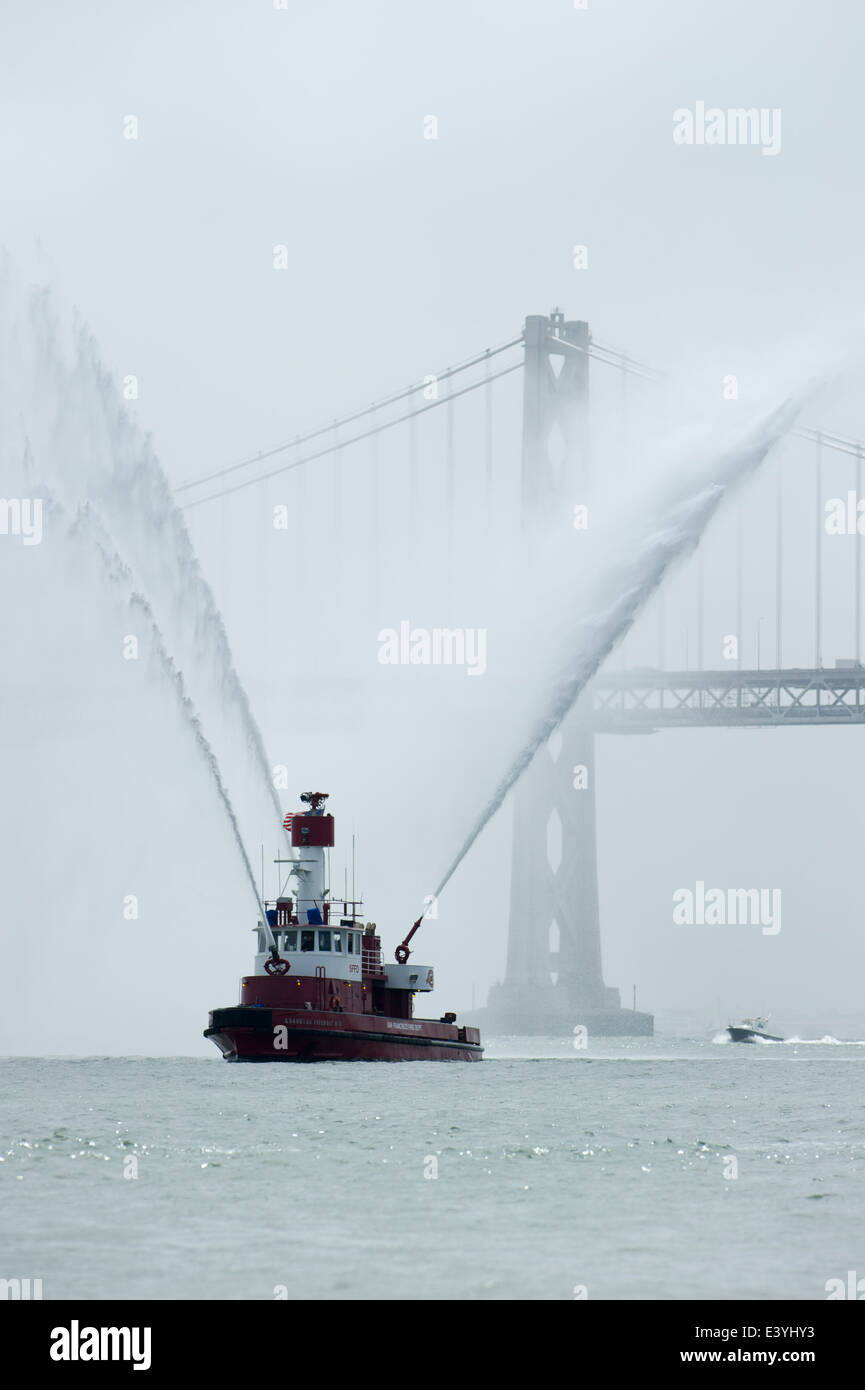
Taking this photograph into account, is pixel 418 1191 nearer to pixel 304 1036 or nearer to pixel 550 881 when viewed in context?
pixel 304 1036

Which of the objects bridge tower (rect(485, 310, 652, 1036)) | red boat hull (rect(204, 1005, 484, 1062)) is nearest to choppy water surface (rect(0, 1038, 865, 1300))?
red boat hull (rect(204, 1005, 484, 1062))

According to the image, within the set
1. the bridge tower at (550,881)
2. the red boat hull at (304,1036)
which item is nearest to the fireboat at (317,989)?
the red boat hull at (304,1036)

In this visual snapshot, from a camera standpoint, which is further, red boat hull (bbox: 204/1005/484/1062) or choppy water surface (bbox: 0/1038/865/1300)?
red boat hull (bbox: 204/1005/484/1062)

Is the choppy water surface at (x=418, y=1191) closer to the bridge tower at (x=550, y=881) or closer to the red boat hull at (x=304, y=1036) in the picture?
the red boat hull at (x=304, y=1036)

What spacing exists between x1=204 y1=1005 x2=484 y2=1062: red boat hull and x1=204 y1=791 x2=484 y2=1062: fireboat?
2cm

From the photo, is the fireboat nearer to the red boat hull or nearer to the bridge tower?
the red boat hull

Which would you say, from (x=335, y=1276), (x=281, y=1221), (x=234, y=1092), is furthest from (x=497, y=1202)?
(x=234, y=1092)

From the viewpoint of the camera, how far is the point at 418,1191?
2542 centimetres

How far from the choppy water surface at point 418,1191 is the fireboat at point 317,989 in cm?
314

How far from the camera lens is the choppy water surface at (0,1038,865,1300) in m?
19.4

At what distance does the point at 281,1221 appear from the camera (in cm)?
2250

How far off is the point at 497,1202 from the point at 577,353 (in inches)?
3174
